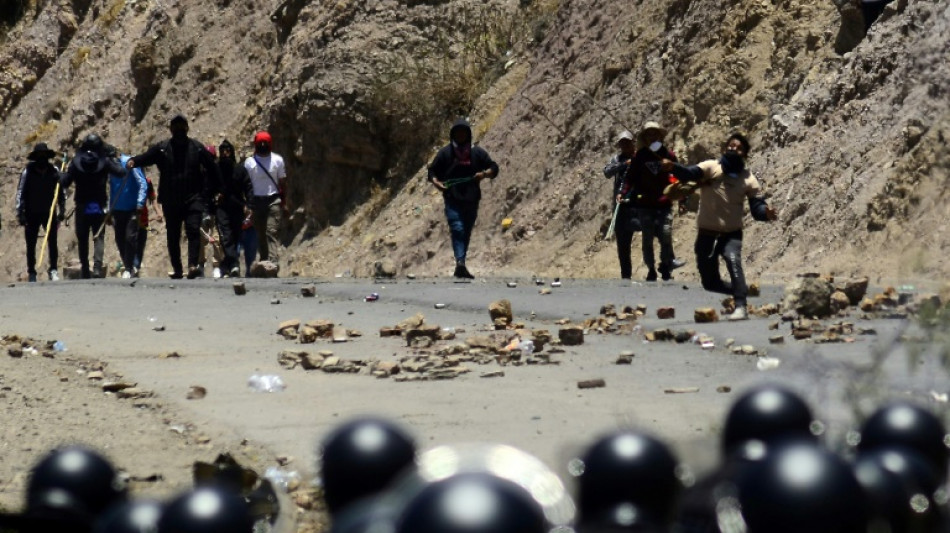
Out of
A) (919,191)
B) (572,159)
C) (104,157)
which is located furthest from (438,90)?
(919,191)

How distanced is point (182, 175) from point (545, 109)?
745 cm

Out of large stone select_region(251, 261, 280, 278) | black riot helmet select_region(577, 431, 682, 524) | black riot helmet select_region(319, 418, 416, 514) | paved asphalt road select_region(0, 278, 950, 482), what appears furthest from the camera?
large stone select_region(251, 261, 280, 278)

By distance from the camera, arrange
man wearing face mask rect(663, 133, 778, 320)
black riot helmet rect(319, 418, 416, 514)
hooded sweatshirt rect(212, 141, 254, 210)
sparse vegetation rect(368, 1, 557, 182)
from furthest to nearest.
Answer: sparse vegetation rect(368, 1, 557, 182), hooded sweatshirt rect(212, 141, 254, 210), man wearing face mask rect(663, 133, 778, 320), black riot helmet rect(319, 418, 416, 514)

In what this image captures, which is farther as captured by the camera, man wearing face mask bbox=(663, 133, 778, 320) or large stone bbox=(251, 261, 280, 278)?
large stone bbox=(251, 261, 280, 278)

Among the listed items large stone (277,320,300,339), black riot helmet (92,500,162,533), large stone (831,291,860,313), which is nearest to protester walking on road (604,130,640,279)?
large stone (831,291,860,313)

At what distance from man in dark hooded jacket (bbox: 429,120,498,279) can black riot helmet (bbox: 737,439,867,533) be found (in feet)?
44.6

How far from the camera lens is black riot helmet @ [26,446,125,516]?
4.30m

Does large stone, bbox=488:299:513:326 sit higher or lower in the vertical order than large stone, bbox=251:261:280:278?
higher

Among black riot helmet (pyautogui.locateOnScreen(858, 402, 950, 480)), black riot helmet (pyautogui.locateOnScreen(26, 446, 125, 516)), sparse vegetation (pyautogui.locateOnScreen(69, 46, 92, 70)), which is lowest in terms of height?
black riot helmet (pyautogui.locateOnScreen(26, 446, 125, 516))

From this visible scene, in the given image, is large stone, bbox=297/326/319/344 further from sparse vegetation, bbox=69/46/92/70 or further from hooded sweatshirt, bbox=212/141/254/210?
sparse vegetation, bbox=69/46/92/70

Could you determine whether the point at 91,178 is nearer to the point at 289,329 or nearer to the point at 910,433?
the point at 289,329

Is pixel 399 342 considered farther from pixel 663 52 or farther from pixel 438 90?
pixel 438 90

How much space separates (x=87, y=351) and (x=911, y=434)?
737cm

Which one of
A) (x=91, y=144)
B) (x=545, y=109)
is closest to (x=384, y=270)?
(x=91, y=144)
